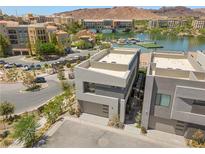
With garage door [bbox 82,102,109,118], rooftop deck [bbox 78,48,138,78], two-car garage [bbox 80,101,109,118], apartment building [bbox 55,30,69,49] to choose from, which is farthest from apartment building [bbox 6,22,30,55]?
garage door [bbox 82,102,109,118]

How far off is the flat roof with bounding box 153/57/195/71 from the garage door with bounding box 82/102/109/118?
10.7 meters

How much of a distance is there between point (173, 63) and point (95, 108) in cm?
1502

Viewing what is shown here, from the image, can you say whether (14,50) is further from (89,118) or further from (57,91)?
(89,118)

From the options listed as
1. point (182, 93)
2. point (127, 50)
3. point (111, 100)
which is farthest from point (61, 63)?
point (182, 93)

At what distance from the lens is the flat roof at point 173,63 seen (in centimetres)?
2633

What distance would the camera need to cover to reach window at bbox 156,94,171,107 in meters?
19.9

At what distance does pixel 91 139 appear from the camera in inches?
819

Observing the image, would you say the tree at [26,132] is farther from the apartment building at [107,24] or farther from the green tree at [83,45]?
the apartment building at [107,24]

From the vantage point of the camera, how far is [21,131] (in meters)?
18.9

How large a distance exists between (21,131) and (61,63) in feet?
107

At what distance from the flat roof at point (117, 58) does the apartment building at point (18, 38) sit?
4132 centimetres

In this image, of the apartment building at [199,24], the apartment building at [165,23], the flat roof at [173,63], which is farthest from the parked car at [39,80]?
the apartment building at [199,24]

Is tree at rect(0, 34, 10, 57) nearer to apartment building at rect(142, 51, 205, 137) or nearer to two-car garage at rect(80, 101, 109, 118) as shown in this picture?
two-car garage at rect(80, 101, 109, 118)

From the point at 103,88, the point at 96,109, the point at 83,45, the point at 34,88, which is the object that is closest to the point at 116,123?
the point at 96,109
